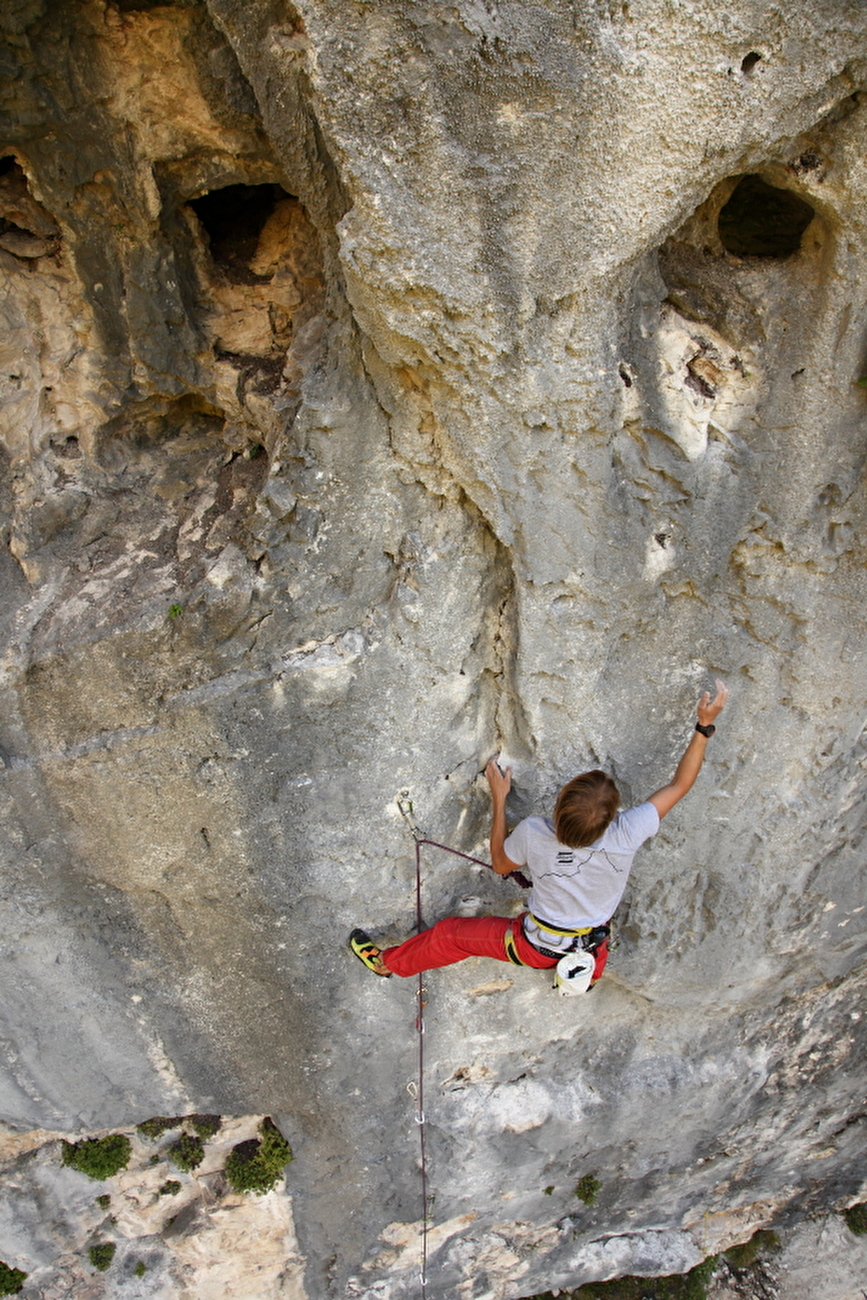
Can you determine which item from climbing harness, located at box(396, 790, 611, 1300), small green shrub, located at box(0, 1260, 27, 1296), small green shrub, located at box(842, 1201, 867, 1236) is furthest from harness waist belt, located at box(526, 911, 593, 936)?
small green shrub, located at box(842, 1201, 867, 1236)

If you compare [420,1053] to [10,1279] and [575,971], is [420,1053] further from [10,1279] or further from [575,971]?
[10,1279]

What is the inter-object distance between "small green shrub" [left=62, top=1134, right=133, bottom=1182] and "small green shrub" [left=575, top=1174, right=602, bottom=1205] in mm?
2507

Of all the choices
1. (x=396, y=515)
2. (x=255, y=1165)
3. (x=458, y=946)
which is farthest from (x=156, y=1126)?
(x=396, y=515)

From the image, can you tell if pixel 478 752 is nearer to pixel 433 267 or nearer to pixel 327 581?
pixel 327 581

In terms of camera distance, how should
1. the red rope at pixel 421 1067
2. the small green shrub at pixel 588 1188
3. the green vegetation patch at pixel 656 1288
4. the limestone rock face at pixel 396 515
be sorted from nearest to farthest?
the limestone rock face at pixel 396 515
the red rope at pixel 421 1067
the small green shrub at pixel 588 1188
the green vegetation patch at pixel 656 1288

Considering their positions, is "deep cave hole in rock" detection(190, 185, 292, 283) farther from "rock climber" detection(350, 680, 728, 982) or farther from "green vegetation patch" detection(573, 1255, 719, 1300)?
"green vegetation patch" detection(573, 1255, 719, 1300)

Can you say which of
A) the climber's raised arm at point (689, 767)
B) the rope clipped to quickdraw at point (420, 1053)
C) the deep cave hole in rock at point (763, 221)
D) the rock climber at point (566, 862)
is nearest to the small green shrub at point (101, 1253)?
the rope clipped to quickdraw at point (420, 1053)

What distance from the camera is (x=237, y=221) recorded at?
286 centimetres

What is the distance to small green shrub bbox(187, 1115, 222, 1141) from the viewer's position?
3988 millimetres

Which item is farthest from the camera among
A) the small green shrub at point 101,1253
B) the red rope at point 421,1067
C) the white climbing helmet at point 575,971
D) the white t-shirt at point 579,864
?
the small green shrub at point 101,1253

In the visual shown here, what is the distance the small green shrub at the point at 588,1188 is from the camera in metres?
4.59

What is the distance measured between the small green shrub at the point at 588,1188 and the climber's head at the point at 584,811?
3158mm

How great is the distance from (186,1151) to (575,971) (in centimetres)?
249

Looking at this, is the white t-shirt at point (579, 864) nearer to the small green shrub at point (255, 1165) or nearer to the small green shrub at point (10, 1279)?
the small green shrub at point (255, 1165)
